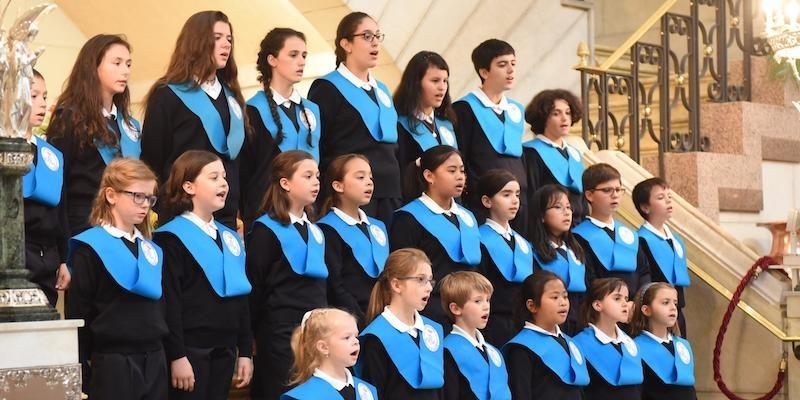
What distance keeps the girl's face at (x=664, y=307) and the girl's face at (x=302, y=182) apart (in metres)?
1.80

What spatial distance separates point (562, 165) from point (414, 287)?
178cm

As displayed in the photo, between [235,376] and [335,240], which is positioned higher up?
[335,240]

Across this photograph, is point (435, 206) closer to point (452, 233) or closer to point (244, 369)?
point (452, 233)

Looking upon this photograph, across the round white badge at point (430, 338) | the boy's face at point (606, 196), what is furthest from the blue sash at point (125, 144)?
the boy's face at point (606, 196)

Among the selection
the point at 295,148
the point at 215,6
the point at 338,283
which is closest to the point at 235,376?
the point at 338,283

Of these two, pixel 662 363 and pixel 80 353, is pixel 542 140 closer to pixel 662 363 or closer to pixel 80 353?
pixel 662 363

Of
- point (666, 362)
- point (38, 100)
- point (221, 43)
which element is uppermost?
point (221, 43)

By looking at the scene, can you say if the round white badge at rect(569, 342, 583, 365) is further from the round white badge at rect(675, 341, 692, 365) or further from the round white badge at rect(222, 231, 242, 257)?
the round white badge at rect(222, 231, 242, 257)

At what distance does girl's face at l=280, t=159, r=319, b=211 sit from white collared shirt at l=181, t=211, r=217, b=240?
1.17ft

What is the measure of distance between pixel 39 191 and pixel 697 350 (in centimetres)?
351

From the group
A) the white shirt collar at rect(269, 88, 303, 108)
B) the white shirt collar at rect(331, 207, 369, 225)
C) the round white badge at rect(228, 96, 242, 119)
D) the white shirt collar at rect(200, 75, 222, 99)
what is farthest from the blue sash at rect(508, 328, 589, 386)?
the white shirt collar at rect(200, 75, 222, 99)

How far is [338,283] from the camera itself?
18.3ft

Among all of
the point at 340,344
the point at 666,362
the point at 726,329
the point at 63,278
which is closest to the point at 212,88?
the point at 63,278

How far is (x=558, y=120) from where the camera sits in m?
6.93
